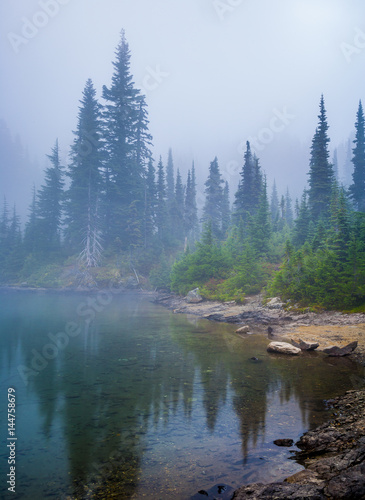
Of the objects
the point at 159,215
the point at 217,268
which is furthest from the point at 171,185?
the point at 217,268

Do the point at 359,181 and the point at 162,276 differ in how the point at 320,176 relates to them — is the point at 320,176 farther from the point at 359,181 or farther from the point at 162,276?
the point at 162,276

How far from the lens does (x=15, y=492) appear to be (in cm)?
552

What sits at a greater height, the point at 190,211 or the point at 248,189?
the point at 190,211

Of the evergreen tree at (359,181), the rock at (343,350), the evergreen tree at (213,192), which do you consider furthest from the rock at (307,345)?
the evergreen tree at (213,192)

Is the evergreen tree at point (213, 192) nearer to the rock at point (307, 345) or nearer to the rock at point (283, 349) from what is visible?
the rock at point (307, 345)

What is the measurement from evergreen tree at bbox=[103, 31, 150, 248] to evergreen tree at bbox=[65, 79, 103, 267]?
209 centimetres

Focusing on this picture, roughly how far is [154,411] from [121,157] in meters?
52.8

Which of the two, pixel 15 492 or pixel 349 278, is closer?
pixel 15 492

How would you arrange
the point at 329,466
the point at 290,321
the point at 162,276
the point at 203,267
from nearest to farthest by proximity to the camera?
the point at 329,466, the point at 290,321, the point at 203,267, the point at 162,276

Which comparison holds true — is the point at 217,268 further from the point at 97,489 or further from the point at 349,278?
the point at 97,489

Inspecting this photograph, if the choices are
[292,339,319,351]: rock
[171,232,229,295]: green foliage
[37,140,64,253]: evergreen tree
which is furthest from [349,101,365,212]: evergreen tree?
[37,140,64,253]: evergreen tree

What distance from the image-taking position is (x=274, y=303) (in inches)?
951

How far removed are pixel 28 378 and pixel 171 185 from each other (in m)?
75.7

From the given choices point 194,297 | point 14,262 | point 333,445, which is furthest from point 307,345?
point 14,262
